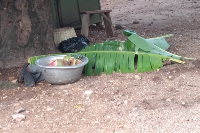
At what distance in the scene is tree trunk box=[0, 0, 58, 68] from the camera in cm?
502

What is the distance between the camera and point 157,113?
11.2ft

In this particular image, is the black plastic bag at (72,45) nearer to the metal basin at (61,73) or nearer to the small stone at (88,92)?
the metal basin at (61,73)

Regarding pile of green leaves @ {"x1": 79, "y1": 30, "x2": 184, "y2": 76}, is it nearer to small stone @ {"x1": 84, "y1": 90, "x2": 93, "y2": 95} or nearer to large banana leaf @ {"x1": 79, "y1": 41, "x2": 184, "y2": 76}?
large banana leaf @ {"x1": 79, "y1": 41, "x2": 184, "y2": 76}

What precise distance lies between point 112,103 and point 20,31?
2.14 m

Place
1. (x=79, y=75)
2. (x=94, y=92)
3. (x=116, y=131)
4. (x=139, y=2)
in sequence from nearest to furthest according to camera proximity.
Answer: (x=116, y=131) → (x=94, y=92) → (x=79, y=75) → (x=139, y=2)

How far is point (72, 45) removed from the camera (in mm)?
6125

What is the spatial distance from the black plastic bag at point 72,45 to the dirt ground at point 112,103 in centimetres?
126

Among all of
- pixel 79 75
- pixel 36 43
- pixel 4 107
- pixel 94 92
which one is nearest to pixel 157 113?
pixel 94 92

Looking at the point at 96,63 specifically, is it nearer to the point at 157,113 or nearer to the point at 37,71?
the point at 37,71

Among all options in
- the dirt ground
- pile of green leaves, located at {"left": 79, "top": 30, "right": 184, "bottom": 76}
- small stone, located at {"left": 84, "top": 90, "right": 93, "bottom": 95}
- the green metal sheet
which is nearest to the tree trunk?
the dirt ground

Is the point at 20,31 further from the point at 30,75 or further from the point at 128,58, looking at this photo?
the point at 128,58

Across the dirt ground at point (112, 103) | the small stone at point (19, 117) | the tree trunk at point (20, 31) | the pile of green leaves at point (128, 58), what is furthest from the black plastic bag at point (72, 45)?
the small stone at point (19, 117)

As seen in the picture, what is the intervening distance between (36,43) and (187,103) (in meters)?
2.64

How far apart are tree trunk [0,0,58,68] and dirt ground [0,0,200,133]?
250mm
